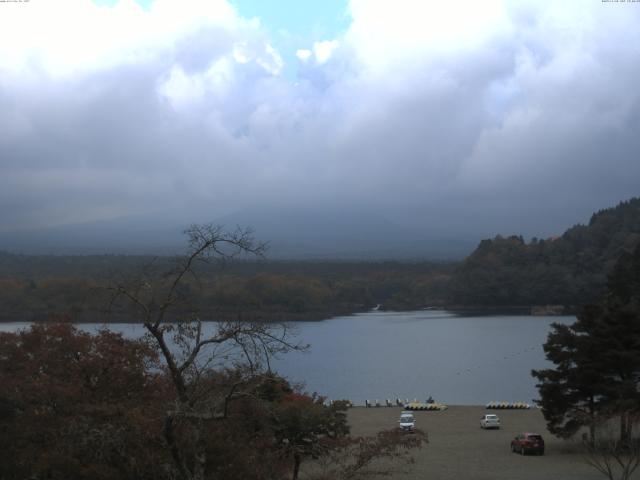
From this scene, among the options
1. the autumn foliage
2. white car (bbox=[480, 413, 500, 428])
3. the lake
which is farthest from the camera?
the lake

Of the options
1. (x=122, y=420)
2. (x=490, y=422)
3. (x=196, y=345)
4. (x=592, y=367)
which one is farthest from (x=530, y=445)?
(x=196, y=345)

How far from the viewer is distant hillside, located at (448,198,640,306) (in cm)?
8720

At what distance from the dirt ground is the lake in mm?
4629

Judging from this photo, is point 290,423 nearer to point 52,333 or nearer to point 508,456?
point 52,333

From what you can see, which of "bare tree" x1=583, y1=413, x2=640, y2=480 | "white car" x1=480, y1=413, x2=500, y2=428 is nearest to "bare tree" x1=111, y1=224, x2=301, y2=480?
"bare tree" x1=583, y1=413, x2=640, y2=480

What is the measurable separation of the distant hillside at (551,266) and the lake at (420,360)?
37.3 ft

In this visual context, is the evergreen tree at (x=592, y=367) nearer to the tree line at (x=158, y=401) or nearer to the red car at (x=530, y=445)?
the red car at (x=530, y=445)

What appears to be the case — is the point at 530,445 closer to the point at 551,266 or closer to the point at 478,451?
the point at 478,451

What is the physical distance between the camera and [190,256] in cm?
590

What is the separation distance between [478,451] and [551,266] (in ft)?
247

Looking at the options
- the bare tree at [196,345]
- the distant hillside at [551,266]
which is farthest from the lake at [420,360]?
the bare tree at [196,345]

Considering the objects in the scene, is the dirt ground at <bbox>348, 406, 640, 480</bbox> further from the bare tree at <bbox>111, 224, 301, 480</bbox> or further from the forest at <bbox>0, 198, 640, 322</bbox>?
the forest at <bbox>0, 198, 640, 322</bbox>

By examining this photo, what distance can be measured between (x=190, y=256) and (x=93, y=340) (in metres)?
5.92

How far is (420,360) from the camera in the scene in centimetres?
4850
